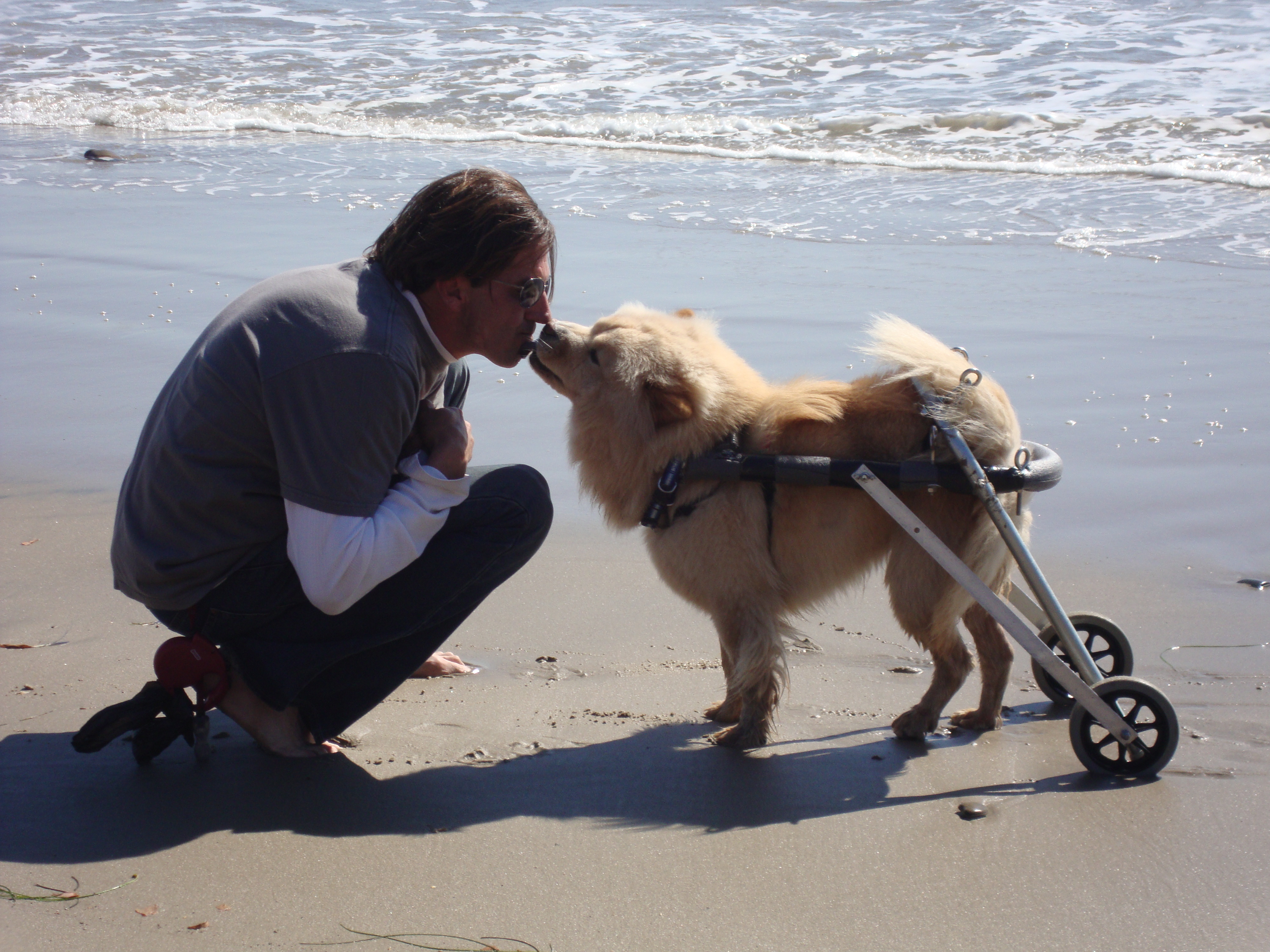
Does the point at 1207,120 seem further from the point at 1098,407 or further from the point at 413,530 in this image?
the point at 413,530

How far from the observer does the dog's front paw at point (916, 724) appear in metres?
2.77

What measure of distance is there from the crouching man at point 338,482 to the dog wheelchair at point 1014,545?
0.58 metres

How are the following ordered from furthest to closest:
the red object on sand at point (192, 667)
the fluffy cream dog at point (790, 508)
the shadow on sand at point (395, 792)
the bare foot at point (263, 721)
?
the fluffy cream dog at point (790, 508) < the bare foot at point (263, 721) < the red object on sand at point (192, 667) < the shadow on sand at point (395, 792)

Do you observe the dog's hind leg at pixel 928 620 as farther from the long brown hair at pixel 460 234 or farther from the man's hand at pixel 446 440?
the long brown hair at pixel 460 234

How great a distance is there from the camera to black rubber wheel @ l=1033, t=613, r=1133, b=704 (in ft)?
9.31

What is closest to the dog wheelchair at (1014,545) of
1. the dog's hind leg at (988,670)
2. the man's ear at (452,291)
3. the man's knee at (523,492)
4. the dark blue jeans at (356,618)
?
the dog's hind leg at (988,670)

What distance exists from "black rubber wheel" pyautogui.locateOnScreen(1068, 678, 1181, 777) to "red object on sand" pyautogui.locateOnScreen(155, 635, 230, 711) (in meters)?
2.10

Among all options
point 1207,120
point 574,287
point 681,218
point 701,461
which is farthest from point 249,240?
point 1207,120

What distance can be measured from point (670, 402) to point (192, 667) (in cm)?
139

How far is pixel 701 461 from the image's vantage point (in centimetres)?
278

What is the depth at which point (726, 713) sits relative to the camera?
114 inches

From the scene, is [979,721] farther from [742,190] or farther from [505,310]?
[742,190]

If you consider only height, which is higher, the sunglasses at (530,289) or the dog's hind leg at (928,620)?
the sunglasses at (530,289)

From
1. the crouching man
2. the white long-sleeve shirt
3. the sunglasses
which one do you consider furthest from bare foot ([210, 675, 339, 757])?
the sunglasses
